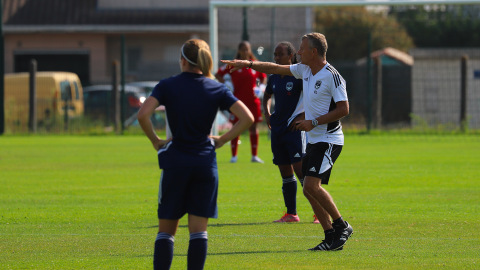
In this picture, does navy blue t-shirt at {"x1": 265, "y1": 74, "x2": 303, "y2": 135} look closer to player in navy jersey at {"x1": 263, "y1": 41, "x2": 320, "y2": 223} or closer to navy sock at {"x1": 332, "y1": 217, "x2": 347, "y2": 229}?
player in navy jersey at {"x1": 263, "y1": 41, "x2": 320, "y2": 223}

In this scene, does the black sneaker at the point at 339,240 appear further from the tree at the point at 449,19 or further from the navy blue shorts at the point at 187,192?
the tree at the point at 449,19

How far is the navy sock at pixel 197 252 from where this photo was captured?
Result: 433 cm

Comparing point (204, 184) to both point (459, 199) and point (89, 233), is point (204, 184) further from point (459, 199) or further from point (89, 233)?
point (459, 199)

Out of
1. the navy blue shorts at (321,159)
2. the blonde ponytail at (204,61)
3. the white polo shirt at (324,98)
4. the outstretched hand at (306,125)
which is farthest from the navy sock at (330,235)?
the blonde ponytail at (204,61)

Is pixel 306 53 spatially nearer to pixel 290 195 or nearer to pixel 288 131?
pixel 288 131

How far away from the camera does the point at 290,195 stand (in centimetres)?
711

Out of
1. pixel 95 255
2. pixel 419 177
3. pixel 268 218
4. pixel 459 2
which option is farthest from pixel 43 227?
pixel 459 2

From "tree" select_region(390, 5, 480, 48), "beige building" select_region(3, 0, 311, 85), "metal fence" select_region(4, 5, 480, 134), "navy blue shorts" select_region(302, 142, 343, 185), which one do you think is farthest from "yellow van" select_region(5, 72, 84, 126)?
"navy blue shorts" select_region(302, 142, 343, 185)

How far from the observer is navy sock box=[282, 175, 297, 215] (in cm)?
708

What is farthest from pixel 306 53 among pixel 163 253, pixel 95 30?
pixel 95 30

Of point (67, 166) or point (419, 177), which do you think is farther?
point (67, 166)

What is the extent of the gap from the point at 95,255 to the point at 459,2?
14.0m

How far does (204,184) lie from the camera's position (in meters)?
4.36

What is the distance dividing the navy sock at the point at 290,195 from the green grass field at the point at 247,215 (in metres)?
0.20
